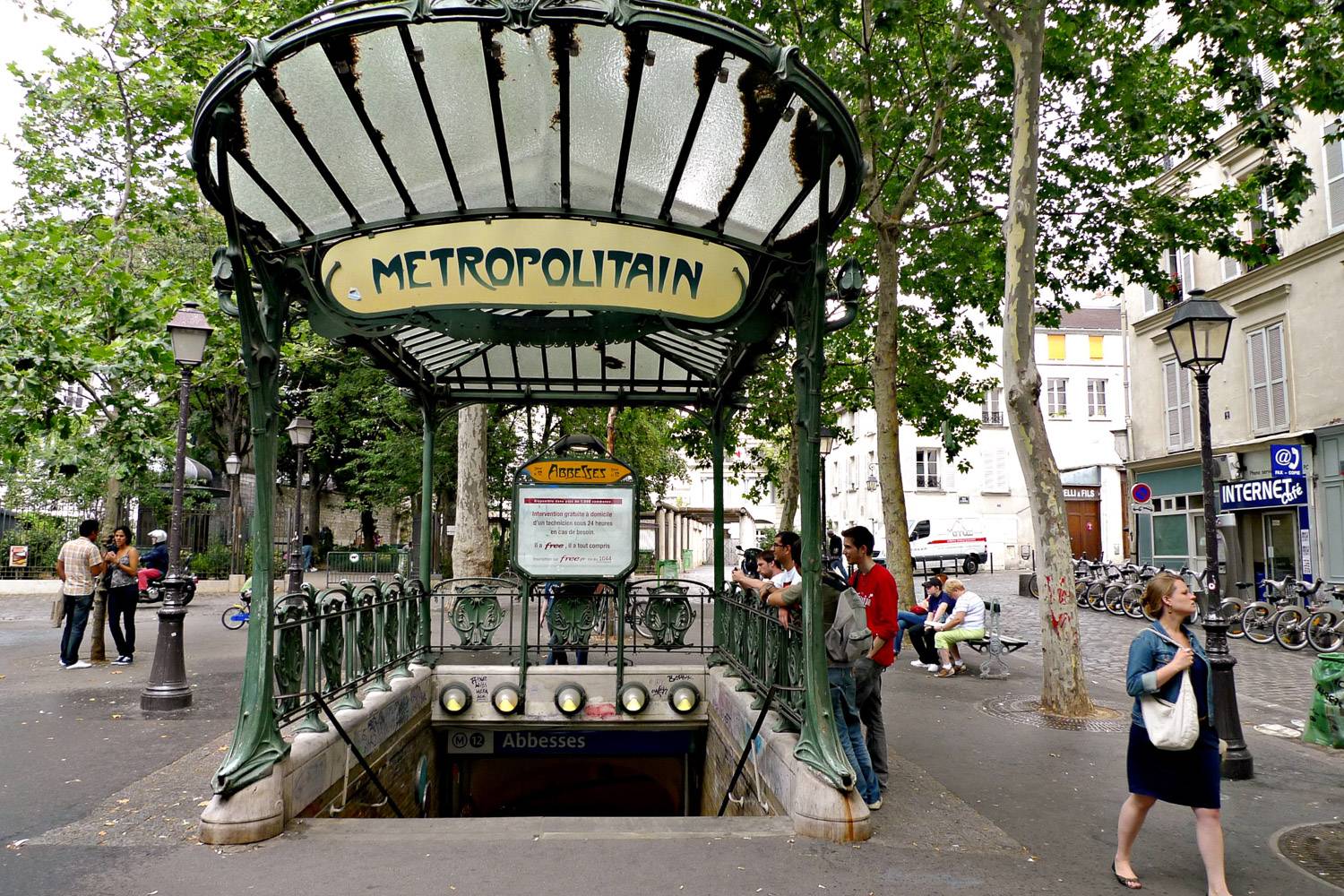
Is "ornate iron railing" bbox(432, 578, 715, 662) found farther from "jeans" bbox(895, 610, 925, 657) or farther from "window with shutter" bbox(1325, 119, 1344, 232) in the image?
Result: "window with shutter" bbox(1325, 119, 1344, 232)

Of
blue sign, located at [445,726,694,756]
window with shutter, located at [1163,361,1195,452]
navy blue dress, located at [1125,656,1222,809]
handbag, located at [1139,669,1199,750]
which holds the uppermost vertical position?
window with shutter, located at [1163,361,1195,452]

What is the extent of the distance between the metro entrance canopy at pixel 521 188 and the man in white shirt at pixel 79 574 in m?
7.29

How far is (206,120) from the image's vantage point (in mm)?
4703

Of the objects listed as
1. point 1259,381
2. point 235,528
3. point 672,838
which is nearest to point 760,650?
point 672,838

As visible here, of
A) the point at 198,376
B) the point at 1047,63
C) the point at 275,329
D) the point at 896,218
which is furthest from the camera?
the point at 198,376

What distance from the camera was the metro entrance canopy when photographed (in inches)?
180

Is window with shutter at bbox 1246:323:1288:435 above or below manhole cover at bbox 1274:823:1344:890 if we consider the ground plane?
above

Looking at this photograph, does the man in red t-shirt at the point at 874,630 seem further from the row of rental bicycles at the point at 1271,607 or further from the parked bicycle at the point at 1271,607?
the parked bicycle at the point at 1271,607

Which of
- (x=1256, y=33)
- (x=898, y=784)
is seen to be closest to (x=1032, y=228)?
(x=1256, y=33)

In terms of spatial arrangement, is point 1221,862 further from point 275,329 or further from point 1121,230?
point 1121,230

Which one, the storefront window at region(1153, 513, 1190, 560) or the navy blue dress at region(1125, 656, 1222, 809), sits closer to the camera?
the navy blue dress at region(1125, 656, 1222, 809)

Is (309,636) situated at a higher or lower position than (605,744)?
higher

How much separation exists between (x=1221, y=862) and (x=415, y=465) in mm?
24772

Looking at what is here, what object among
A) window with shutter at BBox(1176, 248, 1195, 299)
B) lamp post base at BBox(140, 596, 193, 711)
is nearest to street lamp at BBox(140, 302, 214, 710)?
lamp post base at BBox(140, 596, 193, 711)
